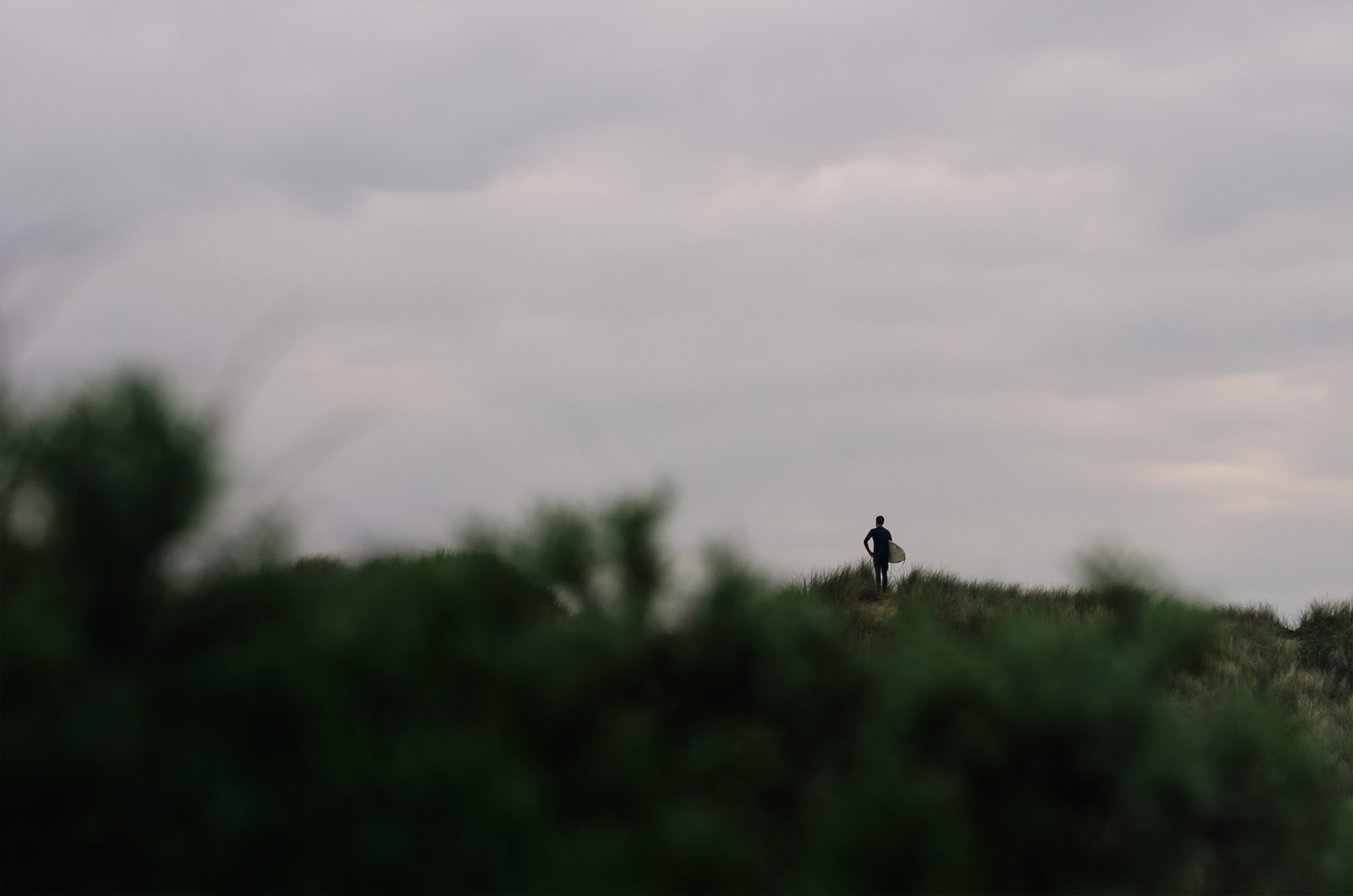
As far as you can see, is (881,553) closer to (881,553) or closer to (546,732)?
(881,553)

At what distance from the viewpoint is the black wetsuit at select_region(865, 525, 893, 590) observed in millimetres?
16141

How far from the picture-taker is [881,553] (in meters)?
16.1

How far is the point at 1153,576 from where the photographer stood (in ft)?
23.7

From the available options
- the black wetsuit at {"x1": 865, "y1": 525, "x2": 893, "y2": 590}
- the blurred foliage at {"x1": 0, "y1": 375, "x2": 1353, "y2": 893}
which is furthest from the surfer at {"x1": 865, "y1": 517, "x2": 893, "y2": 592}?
the blurred foliage at {"x1": 0, "y1": 375, "x2": 1353, "y2": 893}

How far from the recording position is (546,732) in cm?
504

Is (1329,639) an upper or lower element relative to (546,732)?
lower

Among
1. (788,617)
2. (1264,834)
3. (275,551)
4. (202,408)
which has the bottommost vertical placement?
(1264,834)

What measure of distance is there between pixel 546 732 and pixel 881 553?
38.3 ft

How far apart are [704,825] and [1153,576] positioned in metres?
4.37

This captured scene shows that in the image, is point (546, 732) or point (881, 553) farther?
point (881, 553)

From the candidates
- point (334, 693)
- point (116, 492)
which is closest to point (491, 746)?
point (334, 693)

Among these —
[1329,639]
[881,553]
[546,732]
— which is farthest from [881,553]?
[546,732]

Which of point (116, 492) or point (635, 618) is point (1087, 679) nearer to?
point (635, 618)

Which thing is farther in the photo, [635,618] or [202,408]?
[635,618]
